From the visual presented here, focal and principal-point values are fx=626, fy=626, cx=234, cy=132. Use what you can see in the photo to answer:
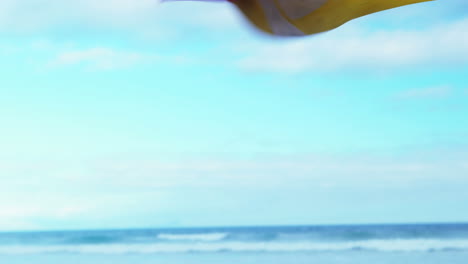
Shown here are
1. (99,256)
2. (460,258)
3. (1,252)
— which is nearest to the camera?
(460,258)

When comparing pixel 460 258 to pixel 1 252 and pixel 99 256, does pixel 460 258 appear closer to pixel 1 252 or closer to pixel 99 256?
pixel 99 256

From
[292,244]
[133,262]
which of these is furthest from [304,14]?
[292,244]

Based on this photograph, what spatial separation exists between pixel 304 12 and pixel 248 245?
34.1 ft

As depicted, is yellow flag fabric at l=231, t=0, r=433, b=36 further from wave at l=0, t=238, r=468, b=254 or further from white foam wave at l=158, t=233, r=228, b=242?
white foam wave at l=158, t=233, r=228, b=242

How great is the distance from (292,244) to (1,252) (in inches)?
203

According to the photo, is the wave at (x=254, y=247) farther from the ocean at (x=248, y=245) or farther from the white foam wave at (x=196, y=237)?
the white foam wave at (x=196, y=237)

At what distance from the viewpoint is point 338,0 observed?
1002 mm

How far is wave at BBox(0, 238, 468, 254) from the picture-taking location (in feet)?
34.4

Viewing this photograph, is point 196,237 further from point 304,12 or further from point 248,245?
point 304,12

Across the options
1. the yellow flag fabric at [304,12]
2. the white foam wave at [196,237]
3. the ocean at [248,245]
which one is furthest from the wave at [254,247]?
the yellow flag fabric at [304,12]

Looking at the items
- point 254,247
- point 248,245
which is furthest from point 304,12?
point 248,245

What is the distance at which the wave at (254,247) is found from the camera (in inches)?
412

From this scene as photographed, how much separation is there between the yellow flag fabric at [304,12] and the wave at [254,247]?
9407 mm

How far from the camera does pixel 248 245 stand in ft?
36.5
